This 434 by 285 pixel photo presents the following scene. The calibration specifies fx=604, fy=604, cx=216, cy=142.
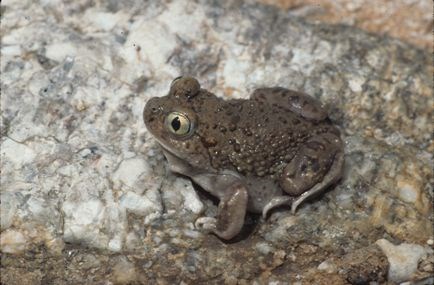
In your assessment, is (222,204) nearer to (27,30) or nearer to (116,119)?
(116,119)

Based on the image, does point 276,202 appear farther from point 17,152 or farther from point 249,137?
point 17,152

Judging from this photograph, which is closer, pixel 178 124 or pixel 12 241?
pixel 12 241

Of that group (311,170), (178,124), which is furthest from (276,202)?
(178,124)

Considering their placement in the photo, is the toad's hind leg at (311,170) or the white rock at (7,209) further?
the toad's hind leg at (311,170)

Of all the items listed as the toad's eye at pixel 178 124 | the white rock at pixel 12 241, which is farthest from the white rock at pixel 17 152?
the toad's eye at pixel 178 124

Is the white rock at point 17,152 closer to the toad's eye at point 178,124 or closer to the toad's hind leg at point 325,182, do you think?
the toad's eye at point 178,124

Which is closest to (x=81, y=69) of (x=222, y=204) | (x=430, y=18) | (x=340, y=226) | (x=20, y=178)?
(x=20, y=178)
